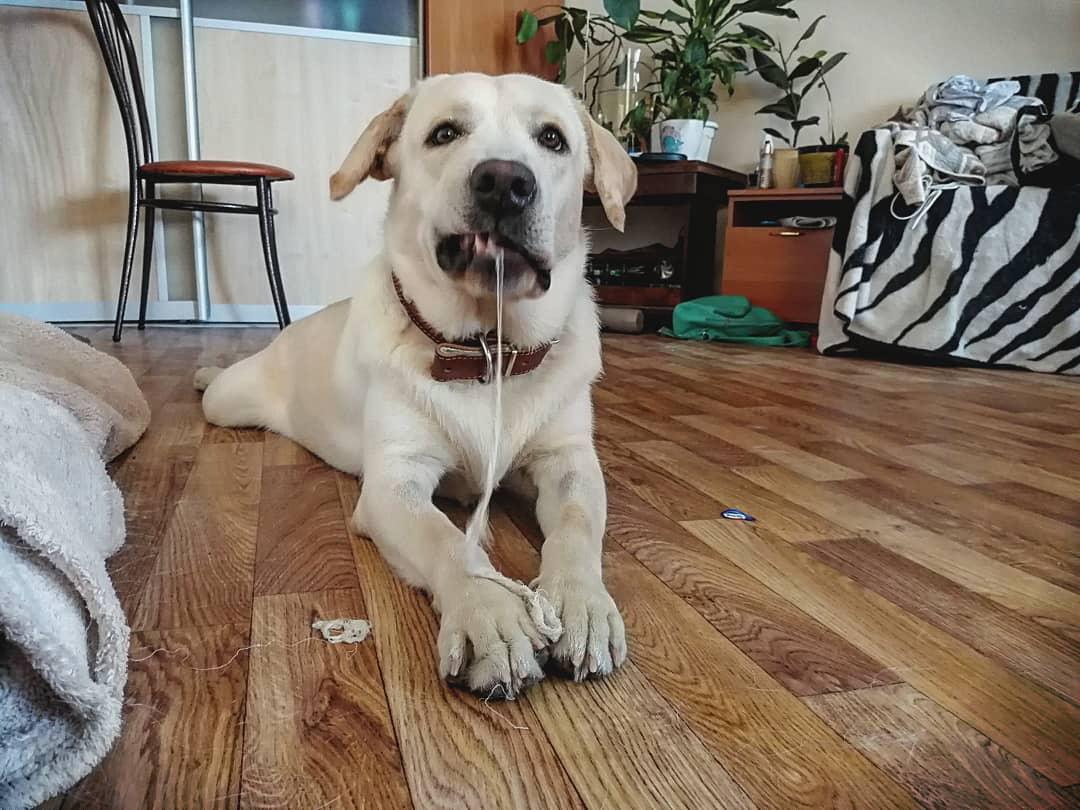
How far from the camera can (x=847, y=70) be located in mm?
4133

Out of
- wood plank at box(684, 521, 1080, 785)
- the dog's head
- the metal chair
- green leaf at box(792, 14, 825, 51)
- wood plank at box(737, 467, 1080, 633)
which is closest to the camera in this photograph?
wood plank at box(684, 521, 1080, 785)

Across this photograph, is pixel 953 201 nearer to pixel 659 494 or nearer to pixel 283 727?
pixel 659 494

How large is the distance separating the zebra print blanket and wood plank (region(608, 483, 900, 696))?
8.04 feet

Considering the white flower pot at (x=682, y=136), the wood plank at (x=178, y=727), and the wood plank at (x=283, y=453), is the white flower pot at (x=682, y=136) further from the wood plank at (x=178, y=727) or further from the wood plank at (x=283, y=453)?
the wood plank at (x=178, y=727)

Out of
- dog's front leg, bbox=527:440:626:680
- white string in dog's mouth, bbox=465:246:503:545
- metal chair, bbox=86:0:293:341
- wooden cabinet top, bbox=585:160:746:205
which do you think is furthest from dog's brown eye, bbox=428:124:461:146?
wooden cabinet top, bbox=585:160:746:205

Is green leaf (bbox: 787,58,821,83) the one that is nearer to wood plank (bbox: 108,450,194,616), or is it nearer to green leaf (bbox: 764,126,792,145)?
green leaf (bbox: 764,126,792,145)


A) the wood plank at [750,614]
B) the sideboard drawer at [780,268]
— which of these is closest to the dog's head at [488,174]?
the wood plank at [750,614]

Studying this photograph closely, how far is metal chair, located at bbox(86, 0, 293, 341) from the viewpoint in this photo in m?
3.42

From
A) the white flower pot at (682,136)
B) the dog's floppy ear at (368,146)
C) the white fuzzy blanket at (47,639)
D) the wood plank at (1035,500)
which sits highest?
the white flower pot at (682,136)

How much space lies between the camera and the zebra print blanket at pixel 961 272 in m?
3.07

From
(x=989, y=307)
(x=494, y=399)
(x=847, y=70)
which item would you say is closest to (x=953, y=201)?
(x=989, y=307)

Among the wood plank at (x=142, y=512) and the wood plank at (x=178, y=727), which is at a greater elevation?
the wood plank at (x=178, y=727)

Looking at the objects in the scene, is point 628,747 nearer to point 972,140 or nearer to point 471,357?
point 471,357

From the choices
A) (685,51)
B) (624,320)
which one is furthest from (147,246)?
(685,51)
